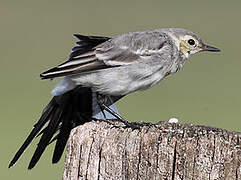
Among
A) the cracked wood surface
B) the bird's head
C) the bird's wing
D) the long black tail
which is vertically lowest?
the cracked wood surface

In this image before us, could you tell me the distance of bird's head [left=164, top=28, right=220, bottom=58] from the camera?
680cm

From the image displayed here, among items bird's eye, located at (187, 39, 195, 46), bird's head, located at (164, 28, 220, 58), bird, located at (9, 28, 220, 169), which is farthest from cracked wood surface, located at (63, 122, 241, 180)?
bird's eye, located at (187, 39, 195, 46)

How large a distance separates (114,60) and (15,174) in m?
3.77

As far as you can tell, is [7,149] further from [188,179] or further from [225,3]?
[225,3]

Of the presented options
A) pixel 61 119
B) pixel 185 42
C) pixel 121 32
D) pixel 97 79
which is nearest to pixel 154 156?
pixel 97 79

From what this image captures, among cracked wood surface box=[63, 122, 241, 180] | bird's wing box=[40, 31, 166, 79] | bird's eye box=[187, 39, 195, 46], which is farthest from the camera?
bird's eye box=[187, 39, 195, 46]

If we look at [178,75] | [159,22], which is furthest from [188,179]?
[159,22]

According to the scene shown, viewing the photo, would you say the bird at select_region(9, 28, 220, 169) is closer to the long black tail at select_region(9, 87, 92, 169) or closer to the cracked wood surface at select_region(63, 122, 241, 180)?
the long black tail at select_region(9, 87, 92, 169)

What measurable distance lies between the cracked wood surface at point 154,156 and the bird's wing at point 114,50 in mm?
1506

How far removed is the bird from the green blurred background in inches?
123

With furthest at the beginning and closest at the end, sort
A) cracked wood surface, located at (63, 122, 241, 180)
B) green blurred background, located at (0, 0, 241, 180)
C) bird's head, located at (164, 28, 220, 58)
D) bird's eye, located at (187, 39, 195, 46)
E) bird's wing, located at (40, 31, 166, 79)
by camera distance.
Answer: green blurred background, located at (0, 0, 241, 180) → bird's eye, located at (187, 39, 195, 46) → bird's head, located at (164, 28, 220, 58) → bird's wing, located at (40, 31, 166, 79) → cracked wood surface, located at (63, 122, 241, 180)

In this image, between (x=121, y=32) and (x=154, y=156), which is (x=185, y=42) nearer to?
(x=154, y=156)

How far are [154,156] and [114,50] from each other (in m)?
2.27

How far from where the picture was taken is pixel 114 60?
613 centimetres
